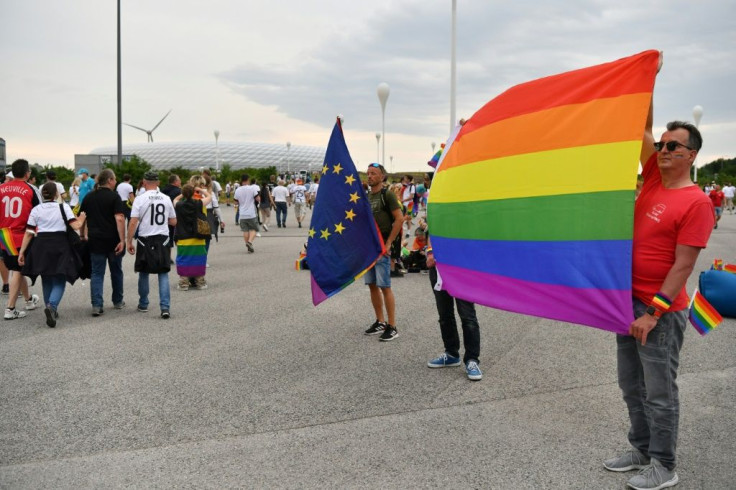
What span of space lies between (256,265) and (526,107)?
32.7 feet

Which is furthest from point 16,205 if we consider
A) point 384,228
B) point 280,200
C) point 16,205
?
point 280,200

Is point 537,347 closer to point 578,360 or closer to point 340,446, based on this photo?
point 578,360

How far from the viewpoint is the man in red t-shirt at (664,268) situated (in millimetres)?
3301

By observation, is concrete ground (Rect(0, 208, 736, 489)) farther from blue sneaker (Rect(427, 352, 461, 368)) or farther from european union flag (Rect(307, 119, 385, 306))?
european union flag (Rect(307, 119, 385, 306))

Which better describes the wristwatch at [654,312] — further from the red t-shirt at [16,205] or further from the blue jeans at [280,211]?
the blue jeans at [280,211]

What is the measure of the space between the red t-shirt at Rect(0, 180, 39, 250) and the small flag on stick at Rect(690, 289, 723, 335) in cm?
823

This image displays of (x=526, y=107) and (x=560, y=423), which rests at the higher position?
(x=526, y=107)

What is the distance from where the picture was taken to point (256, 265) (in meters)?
13.4

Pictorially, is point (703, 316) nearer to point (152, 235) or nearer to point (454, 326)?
point (454, 326)

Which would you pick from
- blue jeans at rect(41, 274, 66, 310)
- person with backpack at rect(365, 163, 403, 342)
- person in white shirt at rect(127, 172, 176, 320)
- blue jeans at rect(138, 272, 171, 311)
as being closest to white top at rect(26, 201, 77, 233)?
blue jeans at rect(41, 274, 66, 310)

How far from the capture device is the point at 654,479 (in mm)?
3541

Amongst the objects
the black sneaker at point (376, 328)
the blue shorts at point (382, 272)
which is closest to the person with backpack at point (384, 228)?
the blue shorts at point (382, 272)

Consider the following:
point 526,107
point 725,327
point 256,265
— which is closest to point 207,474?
→ point 526,107

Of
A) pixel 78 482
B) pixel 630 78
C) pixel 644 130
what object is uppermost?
pixel 630 78
